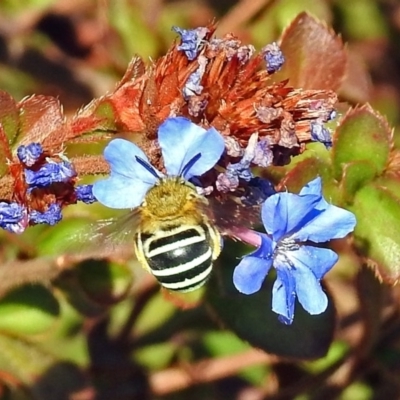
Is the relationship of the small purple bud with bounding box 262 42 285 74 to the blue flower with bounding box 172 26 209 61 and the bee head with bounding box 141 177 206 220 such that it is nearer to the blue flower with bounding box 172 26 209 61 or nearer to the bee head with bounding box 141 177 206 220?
the blue flower with bounding box 172 26 209 61

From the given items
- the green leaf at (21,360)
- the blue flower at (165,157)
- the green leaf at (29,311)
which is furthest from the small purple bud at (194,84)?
the green leaf at (21,360)

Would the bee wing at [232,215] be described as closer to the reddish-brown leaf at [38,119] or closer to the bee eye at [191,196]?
the bee eye at [191,196]

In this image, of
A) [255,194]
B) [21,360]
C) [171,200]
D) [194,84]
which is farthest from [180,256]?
[21,360]

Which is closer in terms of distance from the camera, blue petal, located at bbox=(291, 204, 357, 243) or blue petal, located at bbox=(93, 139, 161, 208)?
blue petal, located at bbox=(93, 139, 161, 208)

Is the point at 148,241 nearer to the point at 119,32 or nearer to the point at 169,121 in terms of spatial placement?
the point at 169,121

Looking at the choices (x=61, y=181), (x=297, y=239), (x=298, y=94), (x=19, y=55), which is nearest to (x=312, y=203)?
(x=297, y=239)

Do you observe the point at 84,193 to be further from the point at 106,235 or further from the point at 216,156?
the point at 216,156

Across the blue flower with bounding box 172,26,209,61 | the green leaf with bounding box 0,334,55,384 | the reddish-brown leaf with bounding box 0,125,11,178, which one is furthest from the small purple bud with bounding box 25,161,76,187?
the green leaf with bounding box 0,334,55,384

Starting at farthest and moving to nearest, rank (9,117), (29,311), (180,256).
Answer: (29,311) < (9,117) < (180,256)
